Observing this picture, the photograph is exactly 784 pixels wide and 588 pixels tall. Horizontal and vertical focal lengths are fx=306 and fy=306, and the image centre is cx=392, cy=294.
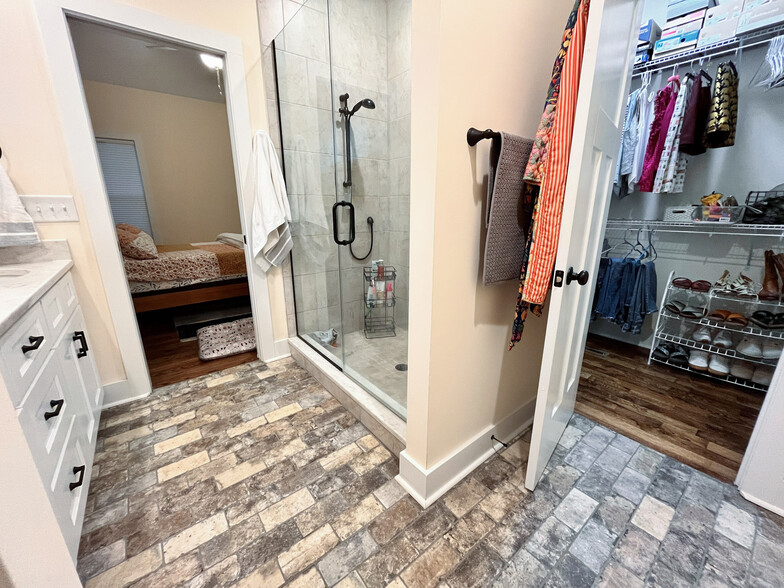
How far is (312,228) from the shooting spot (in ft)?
7.63

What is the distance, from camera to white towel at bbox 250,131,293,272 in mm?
2016

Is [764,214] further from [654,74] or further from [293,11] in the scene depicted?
[293,11]

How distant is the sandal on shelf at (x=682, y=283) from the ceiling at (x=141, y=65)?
4177 mm

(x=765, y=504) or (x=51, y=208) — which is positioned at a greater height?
(x=51, y=208)

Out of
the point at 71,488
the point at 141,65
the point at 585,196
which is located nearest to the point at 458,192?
the point at 585,196

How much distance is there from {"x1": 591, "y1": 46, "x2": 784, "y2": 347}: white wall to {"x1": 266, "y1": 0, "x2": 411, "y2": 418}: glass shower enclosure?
193 cm

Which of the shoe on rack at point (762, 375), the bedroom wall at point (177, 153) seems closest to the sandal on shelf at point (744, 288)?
the shoe on rack at point (762, 375)

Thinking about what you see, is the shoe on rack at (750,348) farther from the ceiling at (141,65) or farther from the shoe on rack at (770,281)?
the ceiling at (141,65)

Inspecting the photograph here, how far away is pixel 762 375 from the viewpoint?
6.28 feet

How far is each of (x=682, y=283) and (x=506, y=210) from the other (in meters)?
1.92

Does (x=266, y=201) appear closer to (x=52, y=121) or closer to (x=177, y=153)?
Answer: (x=52, y=121)

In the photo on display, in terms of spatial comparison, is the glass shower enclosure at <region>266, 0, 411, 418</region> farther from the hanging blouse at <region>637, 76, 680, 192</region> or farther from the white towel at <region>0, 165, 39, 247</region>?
the hanging blouse at <region>637, 76, 680, 192</region>

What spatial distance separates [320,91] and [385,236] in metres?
1.07

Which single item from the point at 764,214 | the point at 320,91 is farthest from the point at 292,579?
the point at 764,214
